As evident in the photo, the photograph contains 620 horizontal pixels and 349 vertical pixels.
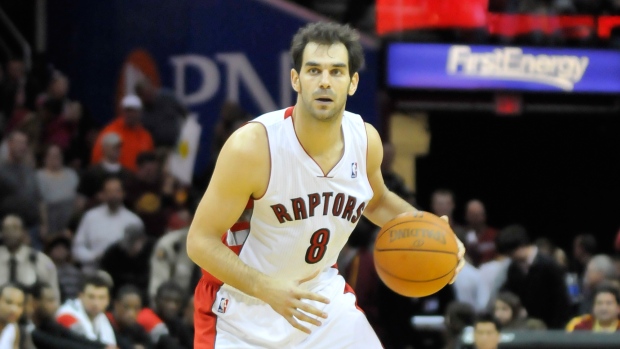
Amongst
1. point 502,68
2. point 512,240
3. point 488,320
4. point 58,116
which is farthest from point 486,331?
point 58,116

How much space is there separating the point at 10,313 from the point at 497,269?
152 inches

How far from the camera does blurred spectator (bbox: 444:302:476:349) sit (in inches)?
359

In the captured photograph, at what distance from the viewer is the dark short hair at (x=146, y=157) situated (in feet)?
37.8

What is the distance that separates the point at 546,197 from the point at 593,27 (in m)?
2.44

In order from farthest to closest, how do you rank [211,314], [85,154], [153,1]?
[153,1] < [85,154] < [211,314]

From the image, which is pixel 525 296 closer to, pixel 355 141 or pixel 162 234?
pixel 162 234

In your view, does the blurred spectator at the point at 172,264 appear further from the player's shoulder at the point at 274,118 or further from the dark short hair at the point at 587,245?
the player's shoulder at the point at 274,118

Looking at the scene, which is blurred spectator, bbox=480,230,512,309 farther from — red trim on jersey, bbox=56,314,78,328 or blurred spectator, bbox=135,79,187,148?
blurred spectator, bbox=135,79,187,148

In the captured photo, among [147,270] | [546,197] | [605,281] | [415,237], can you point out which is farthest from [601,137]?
[415,237]

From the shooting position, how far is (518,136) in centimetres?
1496

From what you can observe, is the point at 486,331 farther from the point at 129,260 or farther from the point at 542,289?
the point at 129,260

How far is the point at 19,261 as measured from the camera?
33.2 feet

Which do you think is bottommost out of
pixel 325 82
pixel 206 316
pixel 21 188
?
pixel 21 188

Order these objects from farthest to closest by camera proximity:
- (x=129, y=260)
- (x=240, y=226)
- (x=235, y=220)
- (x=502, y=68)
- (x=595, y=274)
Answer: (x=502, y=68), (x=129, y=260), (x=595, y=274), (x=240, y=226), (x=235, y=220)
